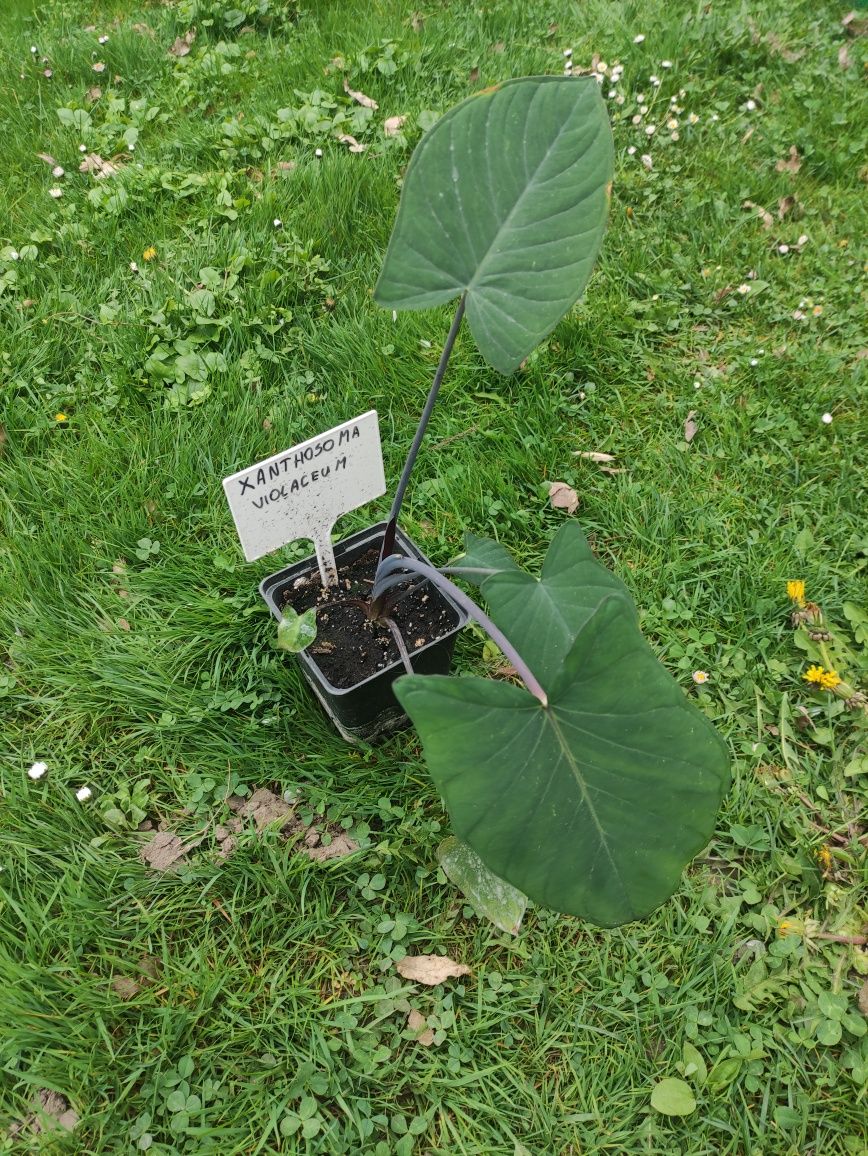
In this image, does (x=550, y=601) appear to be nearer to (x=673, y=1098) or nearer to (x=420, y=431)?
(x=420, y=431)

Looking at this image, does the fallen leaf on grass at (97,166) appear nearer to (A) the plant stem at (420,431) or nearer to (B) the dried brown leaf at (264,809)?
(A) the plant stem at (420,431)

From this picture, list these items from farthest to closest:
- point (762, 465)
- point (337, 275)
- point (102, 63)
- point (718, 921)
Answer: point (102, 63) < point (337, 275) < point (762, 465) < point (718, 921)

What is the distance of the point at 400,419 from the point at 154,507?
1.82ft

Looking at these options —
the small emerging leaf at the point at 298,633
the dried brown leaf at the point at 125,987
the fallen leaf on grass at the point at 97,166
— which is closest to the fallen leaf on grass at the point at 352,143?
the fallen leaf on grass at the point at 97,166

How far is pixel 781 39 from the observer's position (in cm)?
276

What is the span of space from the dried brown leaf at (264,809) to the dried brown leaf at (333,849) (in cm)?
7

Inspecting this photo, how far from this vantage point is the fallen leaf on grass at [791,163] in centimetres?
244

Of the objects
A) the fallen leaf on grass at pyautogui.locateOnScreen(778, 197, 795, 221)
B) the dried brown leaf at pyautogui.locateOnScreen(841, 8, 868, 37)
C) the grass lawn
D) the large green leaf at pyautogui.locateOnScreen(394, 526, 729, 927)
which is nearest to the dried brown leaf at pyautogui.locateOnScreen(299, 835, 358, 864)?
the grass lawn

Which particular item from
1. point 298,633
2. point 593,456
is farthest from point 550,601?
point 593,456

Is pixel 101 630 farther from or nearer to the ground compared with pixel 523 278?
→ nearer to the ground

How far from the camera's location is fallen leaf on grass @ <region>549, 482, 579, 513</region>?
1.79m

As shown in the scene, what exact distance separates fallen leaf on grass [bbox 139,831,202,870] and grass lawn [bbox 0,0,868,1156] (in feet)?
0.05

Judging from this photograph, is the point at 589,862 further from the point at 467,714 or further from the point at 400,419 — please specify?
the point at 400,419

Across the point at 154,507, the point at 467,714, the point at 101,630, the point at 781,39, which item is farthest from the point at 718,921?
the point at 781,39
